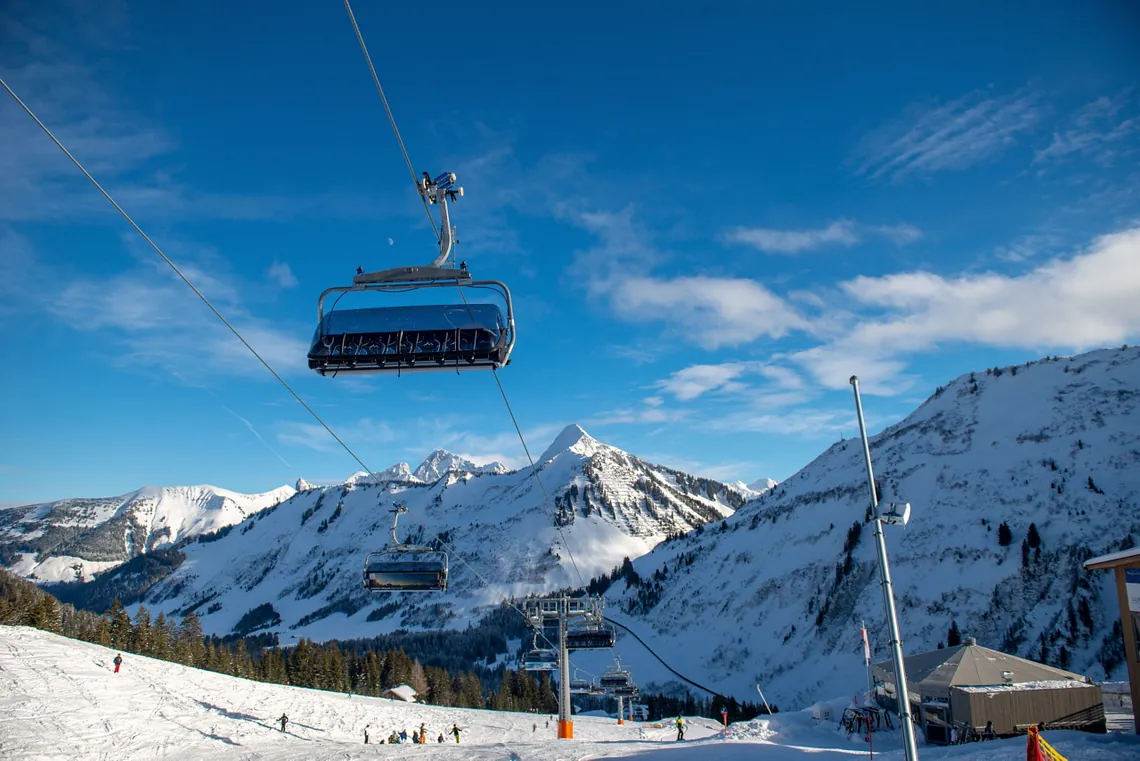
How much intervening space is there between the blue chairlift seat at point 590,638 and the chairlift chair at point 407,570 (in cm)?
1256

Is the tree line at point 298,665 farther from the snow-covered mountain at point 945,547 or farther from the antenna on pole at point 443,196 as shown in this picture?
the antenna on pole at point 443,196

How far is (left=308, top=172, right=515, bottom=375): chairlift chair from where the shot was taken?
1518 centimetres

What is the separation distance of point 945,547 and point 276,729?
8824 centimetres

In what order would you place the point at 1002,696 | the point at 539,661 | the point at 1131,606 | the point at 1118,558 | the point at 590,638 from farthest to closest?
the point at 539,661 → the point at 590,638 → the point at 1002,696 → the point at 1118,558 → the point at 1131,606

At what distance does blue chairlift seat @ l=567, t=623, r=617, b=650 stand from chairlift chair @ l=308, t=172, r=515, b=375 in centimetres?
2968

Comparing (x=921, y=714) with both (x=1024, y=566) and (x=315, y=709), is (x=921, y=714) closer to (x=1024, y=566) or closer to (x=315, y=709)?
(x=315, y=709)

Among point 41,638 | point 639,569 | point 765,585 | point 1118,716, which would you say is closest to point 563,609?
point 1118,716

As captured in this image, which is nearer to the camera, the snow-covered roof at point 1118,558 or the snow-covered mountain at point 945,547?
the snow-covered roof at point 1118,558

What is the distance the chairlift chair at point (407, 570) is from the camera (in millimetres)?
31156

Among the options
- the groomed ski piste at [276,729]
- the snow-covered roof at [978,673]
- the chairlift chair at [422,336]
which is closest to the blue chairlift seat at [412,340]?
the chairlift chair at [422,336]

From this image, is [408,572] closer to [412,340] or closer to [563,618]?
[563,618]

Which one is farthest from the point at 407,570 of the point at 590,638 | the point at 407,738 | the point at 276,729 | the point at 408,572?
the point at 407,738

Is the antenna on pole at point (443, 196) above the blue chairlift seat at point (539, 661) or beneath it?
above

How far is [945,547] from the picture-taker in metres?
94.8
